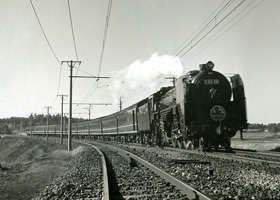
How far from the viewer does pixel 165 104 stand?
17516mm

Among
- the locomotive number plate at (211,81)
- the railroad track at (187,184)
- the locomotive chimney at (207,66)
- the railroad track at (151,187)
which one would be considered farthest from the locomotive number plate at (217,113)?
the railroad track at (151,187)

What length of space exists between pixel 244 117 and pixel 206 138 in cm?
180

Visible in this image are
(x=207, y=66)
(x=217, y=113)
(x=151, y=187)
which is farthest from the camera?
(x=207, y=66)

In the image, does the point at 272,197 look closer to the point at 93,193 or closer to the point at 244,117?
the point at 93,193

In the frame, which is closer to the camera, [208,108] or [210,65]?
[208,108]

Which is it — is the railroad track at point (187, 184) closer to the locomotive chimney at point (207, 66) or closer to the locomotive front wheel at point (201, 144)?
the locomotive front wheel at point (201, 144)

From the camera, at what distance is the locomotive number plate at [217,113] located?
1303 cm

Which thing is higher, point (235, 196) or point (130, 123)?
point (130, 123)

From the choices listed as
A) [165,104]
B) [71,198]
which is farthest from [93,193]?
[165,104]

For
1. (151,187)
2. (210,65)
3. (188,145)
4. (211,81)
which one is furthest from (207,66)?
(151,187)

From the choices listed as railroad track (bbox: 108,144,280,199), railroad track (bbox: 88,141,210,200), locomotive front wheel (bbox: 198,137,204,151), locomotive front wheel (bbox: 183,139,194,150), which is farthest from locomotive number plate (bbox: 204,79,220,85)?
railroad track (bbox: 88,141,210,200)

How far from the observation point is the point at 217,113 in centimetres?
1309

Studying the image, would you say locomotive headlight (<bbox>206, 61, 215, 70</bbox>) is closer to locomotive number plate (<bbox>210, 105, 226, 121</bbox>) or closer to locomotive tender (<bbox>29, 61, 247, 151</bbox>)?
locomotive tender (<bbox>29, 61, 247, 151</bbox>)

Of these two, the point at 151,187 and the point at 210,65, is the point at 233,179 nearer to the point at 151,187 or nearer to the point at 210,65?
the point at 151,187
